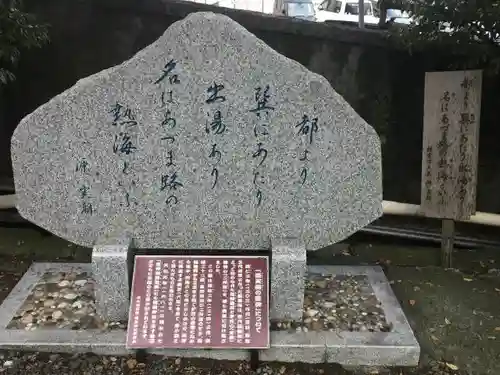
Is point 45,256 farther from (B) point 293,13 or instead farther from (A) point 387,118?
(B) point 293,13

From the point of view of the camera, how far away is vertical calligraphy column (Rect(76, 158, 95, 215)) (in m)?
3.78

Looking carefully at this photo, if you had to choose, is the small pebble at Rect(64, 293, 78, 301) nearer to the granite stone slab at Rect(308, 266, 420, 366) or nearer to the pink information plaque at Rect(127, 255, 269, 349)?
the pink information plaque at Rect(127, 255, 269, 349)

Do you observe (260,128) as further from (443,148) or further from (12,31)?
(12,31)

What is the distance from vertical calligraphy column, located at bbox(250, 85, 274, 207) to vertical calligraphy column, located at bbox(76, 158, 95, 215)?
1.10m

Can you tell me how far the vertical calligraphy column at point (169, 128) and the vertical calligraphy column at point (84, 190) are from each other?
49cm

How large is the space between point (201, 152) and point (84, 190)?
0.82 m

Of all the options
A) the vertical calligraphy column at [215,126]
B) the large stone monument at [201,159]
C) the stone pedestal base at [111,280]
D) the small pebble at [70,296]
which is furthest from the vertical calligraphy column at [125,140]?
the small pebble at [70,296]

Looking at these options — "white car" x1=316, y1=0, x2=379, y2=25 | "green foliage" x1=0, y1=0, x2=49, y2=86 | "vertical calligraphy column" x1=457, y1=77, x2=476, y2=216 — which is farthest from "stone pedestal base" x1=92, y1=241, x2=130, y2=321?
"white car" x1=316, y1=0, x2=379, y2=25

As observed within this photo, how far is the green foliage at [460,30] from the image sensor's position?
4.28 m

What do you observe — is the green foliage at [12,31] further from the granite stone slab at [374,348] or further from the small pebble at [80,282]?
the granite stone slab at [374,348]

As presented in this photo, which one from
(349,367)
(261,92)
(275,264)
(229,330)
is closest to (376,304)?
(349,367)

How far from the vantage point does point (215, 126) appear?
A: 147 inches

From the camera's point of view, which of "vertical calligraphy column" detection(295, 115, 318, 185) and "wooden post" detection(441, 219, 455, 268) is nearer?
"vertical calligraphy column" detection(295, 115, 318, 185)

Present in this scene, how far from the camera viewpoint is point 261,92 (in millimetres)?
Answer: 3699
